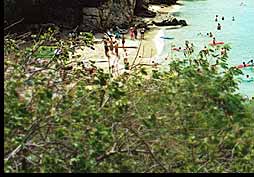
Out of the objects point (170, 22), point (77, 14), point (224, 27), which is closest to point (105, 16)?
point (77, 14)

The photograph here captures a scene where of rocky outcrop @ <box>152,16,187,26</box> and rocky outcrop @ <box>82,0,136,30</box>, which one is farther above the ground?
rocky outcrop @ <box>82,0,136,30</box>

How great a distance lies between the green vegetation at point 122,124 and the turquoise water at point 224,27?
11.8 metres

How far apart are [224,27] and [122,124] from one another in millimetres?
22414

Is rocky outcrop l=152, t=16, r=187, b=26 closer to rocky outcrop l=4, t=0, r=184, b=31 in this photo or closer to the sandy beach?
the sandy beach

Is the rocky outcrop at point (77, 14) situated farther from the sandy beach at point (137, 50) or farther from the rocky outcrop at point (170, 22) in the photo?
the rocky outcrop at point (170, 22)

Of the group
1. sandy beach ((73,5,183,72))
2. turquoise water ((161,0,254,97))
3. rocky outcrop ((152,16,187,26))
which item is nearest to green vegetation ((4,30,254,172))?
turquoise water ((161,0,254,97))

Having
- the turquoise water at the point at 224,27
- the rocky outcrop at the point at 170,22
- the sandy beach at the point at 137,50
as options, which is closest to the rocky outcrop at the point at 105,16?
the sandy beach at the point at 137,50

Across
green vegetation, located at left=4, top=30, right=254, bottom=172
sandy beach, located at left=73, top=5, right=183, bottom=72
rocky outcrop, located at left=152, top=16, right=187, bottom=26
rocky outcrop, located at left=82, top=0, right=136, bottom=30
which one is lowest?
sandy beach, located at left=73, top=5, right=183, bottom=72

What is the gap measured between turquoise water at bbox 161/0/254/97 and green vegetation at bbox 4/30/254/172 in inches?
464

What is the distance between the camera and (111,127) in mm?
4707

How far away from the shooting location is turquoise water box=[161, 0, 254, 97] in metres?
21.9

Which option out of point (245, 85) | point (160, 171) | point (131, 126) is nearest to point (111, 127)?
point (131, 126)

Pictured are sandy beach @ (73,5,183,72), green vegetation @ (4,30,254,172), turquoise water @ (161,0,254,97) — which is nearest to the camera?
green vegetation @ (4,30,254,172)

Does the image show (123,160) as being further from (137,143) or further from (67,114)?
(67,114)
